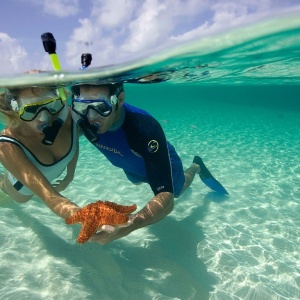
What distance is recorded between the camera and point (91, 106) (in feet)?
14.5

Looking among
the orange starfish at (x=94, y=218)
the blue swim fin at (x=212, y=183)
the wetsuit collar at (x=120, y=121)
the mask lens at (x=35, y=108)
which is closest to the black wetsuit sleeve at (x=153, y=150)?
the wetsuit collar at (x=120, y=121)

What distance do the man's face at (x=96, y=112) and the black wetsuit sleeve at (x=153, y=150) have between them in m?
0.39

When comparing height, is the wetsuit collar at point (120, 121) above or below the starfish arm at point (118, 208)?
above

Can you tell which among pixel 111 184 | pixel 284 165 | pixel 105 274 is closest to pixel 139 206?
pixel 111 184

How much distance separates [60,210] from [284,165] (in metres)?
9.86

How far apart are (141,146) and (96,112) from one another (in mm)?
960

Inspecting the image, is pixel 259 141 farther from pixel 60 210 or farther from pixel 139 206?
pixel 60 210

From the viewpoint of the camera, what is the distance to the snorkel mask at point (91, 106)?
4.42 m

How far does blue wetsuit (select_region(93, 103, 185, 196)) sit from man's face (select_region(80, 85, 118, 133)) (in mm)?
279

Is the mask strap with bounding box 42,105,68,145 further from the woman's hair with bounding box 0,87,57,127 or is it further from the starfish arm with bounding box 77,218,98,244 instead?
the starfish arm with bounding box 77,218,98,244

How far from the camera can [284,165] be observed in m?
10.7

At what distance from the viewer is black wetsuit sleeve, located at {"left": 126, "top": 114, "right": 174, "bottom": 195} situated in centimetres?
442

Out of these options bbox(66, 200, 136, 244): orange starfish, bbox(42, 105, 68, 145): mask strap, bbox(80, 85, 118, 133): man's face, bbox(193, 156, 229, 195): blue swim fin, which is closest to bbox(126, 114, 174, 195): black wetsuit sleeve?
bbox(80, 85, 118, 133): man's face

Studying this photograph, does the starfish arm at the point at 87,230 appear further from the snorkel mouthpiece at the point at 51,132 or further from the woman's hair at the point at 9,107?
the woman's hair at the point at 9,107
